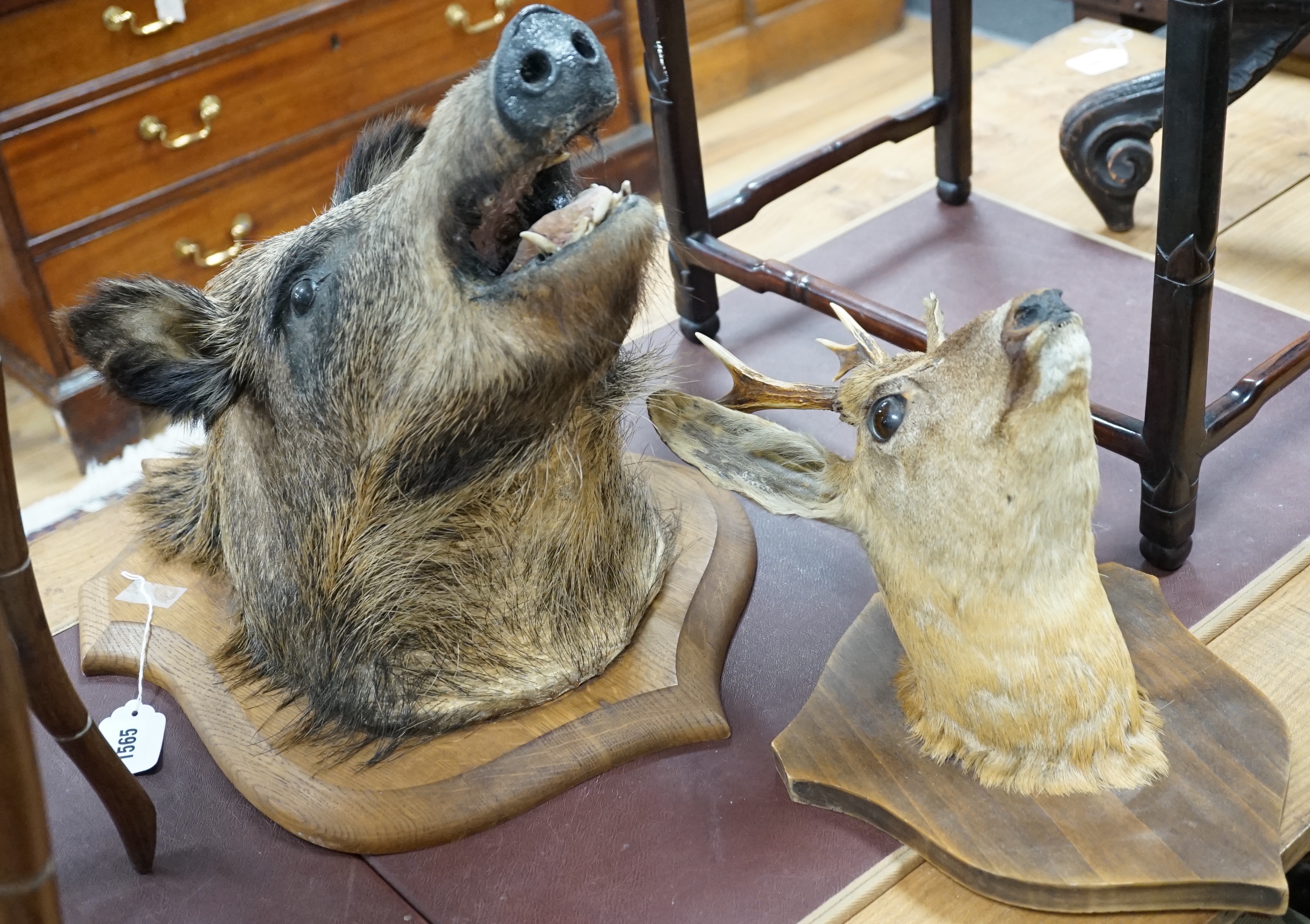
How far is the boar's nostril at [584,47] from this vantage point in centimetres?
89

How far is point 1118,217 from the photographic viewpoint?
183 cm

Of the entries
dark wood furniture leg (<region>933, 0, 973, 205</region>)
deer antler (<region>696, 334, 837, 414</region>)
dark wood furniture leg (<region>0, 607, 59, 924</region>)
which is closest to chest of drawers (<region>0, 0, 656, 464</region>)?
dark wood furniture leg (<region>933, 0, 973, 205</region>)

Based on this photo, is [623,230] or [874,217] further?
[874,217]

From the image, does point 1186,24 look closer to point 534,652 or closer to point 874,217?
point 534,652

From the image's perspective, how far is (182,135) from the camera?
2174 mm

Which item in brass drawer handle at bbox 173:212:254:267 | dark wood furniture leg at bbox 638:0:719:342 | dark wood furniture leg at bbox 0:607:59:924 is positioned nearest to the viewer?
dark wood furniture leg at bbox 0:607:59:924

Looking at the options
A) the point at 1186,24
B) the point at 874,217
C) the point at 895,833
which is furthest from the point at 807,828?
the point at 874,217

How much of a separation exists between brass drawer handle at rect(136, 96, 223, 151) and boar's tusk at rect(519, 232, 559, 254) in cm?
140

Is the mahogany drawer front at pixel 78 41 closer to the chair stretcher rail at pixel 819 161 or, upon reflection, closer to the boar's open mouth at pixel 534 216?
the chair stretcher rail at pixel 819 161

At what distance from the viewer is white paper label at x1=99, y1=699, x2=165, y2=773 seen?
3.99ft

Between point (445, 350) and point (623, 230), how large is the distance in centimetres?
15

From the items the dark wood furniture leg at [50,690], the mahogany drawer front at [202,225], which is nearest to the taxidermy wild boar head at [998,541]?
the dark wood furniture leg at [50,690]

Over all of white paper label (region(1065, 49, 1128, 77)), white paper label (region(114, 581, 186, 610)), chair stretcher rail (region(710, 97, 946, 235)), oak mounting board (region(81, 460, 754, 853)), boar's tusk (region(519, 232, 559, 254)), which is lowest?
oak mounting board (region(81, 460, 754, 853))

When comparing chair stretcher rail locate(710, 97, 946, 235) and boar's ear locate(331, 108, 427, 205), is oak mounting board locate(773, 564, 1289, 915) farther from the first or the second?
chair stretcher rail locate(710, 97, 946, 235)
